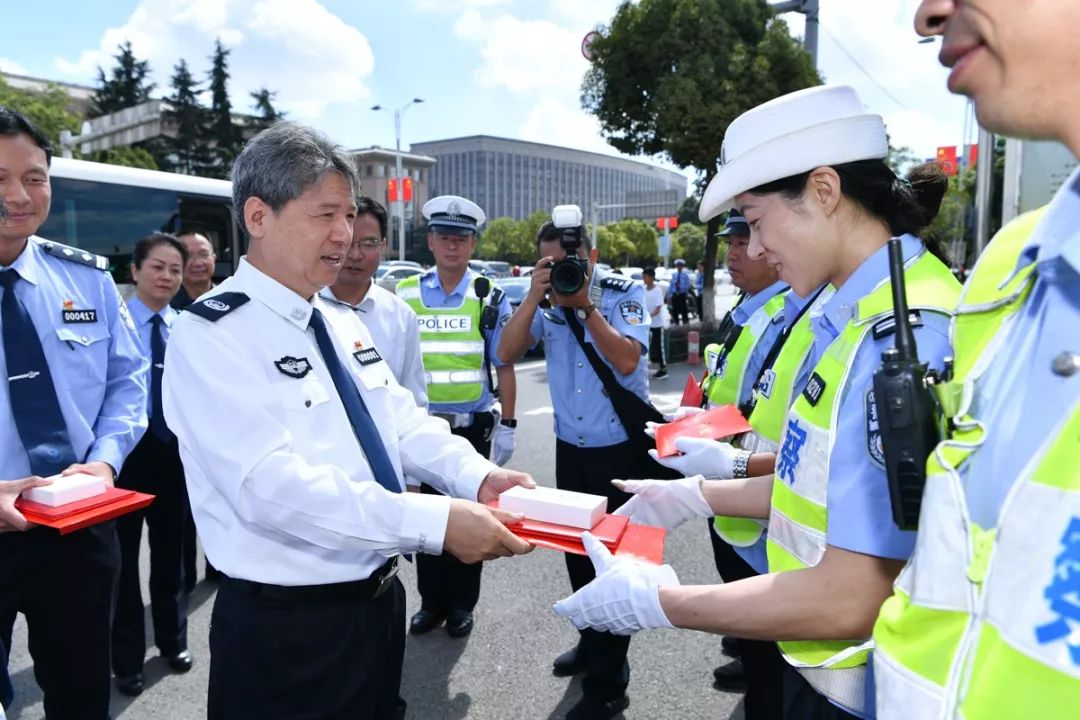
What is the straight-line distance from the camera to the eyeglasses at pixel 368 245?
332cm

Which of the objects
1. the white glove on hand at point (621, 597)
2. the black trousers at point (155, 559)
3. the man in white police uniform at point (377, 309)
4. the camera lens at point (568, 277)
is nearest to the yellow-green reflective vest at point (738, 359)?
the camera lens at point (568, 277)

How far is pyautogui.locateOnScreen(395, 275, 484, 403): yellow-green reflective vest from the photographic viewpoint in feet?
12.2

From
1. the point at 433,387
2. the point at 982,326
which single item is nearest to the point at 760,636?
the point at 982,326

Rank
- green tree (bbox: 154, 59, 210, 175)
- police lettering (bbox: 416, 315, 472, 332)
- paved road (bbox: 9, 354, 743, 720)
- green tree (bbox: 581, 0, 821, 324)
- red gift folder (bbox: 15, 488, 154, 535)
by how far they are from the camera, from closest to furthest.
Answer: red gift folder (bbox: 15, 488, 154, 535) → paved road (bbox: 9, 354, 743, 720) → police lettering (bbox: 416, 315, 472, 332) → green tree (bbox: 581, 0, 821, 324) → green tree (bbox: 154, 59, 210, 175)

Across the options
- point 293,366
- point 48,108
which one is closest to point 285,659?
point 293,366

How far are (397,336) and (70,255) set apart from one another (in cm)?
134

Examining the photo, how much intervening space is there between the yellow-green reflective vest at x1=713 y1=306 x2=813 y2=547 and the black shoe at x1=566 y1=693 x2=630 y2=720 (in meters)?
0.97

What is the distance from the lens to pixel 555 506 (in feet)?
5.91

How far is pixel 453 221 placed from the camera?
3.78 metres

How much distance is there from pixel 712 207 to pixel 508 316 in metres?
2.29

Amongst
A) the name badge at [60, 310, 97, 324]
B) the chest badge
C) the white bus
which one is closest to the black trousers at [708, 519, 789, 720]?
the chest badge

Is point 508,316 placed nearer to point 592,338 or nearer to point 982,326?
point 592,338

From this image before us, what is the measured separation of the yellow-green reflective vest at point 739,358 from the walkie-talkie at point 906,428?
5.69ft

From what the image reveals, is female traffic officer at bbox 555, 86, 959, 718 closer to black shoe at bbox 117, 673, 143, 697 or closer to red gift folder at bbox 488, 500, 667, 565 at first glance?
red gift folder at bbox 488, 500, 667, 565
